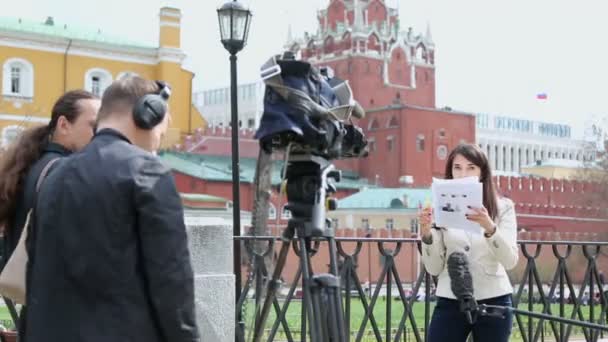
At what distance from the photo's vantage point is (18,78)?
45.7 m

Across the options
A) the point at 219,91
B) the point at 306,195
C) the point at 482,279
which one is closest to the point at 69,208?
the point at 306,195

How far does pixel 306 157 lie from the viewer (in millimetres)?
2990

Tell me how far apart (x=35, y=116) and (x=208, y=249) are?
4197 centimetres

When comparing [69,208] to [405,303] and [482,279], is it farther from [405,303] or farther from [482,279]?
[405,303]

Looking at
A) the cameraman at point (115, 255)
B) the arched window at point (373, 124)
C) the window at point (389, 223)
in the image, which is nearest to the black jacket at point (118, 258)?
the cameraman at point (115, 255)

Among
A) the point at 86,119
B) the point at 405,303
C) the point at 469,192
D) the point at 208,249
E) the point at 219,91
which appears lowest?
the point at 405,303

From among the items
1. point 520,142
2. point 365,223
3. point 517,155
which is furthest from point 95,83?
point 520,142

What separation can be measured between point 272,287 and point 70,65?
45.9 metres

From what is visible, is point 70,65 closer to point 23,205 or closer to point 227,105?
point 227,105

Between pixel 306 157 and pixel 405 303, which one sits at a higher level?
pixel 306 157

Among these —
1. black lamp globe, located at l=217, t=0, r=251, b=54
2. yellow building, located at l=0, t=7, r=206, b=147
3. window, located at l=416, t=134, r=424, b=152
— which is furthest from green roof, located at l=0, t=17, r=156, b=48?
black lamp globe, located at l=217, t=0, r=251, b=54

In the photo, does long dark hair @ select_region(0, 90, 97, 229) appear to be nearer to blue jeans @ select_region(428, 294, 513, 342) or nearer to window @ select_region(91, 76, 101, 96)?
blue jeans @ select_region(428, 294, 513, 342)

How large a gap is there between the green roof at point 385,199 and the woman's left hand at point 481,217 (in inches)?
1536

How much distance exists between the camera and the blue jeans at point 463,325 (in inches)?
172
